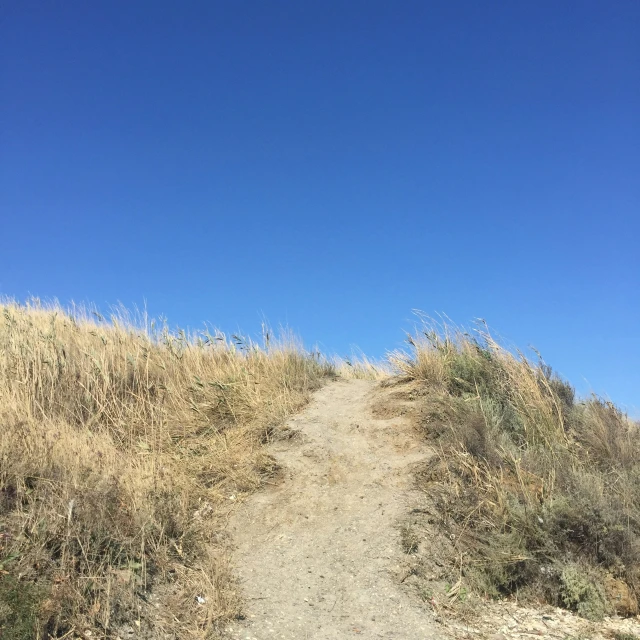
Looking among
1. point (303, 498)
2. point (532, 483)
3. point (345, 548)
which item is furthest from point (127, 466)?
point (532, 483)

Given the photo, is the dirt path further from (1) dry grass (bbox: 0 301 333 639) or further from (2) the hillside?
(1) dry grass (bbox: 0 301 333 639)

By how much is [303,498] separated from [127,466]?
2.07 m

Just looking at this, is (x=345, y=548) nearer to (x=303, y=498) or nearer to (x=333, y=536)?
(x=333, y=536)

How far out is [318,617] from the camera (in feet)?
15.3

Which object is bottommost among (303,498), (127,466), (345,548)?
(345,548)

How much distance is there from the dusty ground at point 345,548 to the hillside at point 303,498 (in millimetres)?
22

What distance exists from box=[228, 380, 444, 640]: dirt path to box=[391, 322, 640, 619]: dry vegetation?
0.56m

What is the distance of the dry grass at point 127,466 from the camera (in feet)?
12.9

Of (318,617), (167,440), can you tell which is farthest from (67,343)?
(318,617)

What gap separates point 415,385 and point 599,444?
272 centimetres

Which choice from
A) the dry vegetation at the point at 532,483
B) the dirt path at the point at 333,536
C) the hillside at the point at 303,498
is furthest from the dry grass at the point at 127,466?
the dry vegetation at the point at 532,483

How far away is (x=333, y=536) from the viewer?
5.86m

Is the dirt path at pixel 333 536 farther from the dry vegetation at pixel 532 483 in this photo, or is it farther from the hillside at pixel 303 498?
the dry vegetation at pixel 532 483

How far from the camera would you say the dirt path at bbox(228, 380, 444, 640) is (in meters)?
4.62
